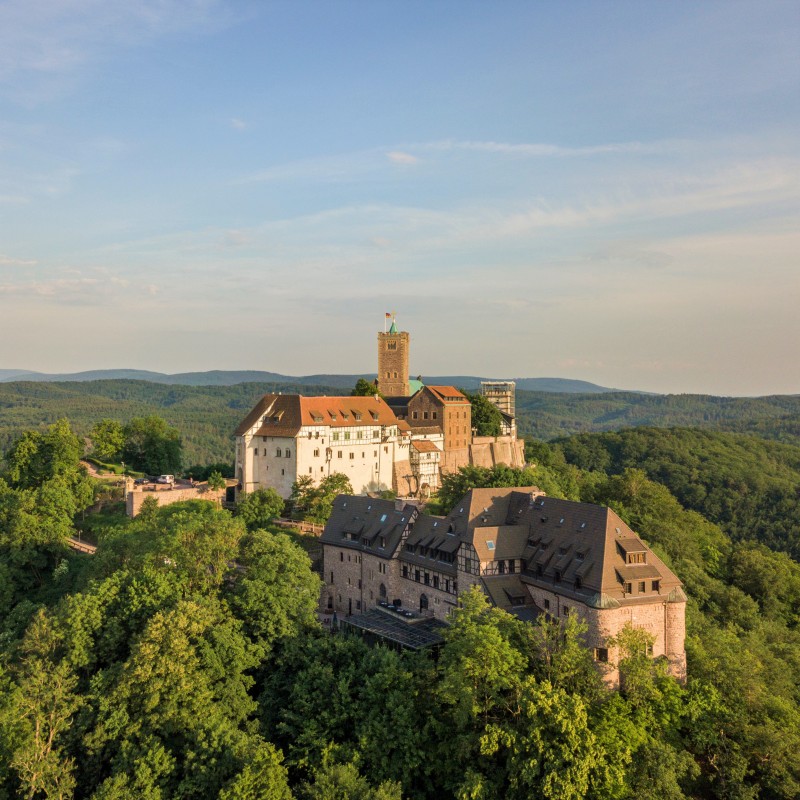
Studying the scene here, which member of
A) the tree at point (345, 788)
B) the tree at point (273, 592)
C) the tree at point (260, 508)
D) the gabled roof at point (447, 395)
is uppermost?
the gabled roof at point (447, 395)

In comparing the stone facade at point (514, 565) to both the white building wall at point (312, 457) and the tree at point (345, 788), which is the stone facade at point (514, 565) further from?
the white building wall at point (312, 457)

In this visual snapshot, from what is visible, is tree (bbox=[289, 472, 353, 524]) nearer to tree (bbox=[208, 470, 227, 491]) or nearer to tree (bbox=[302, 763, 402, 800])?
tree (bbox=[208, 470, 227, 491])

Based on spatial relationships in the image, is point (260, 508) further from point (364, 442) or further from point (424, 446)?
point (424, 446)

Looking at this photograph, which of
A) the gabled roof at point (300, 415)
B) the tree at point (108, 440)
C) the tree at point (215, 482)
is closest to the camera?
A: the tree at point (215, 482)

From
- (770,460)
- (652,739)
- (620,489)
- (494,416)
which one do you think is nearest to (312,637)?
(652,739)

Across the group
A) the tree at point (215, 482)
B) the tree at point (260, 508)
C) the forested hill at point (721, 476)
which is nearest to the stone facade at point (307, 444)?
the tree at point (215, 482)

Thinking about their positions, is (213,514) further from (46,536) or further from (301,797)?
(301,797)

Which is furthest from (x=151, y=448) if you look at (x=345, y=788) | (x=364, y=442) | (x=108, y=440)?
(x=345, y=788)
